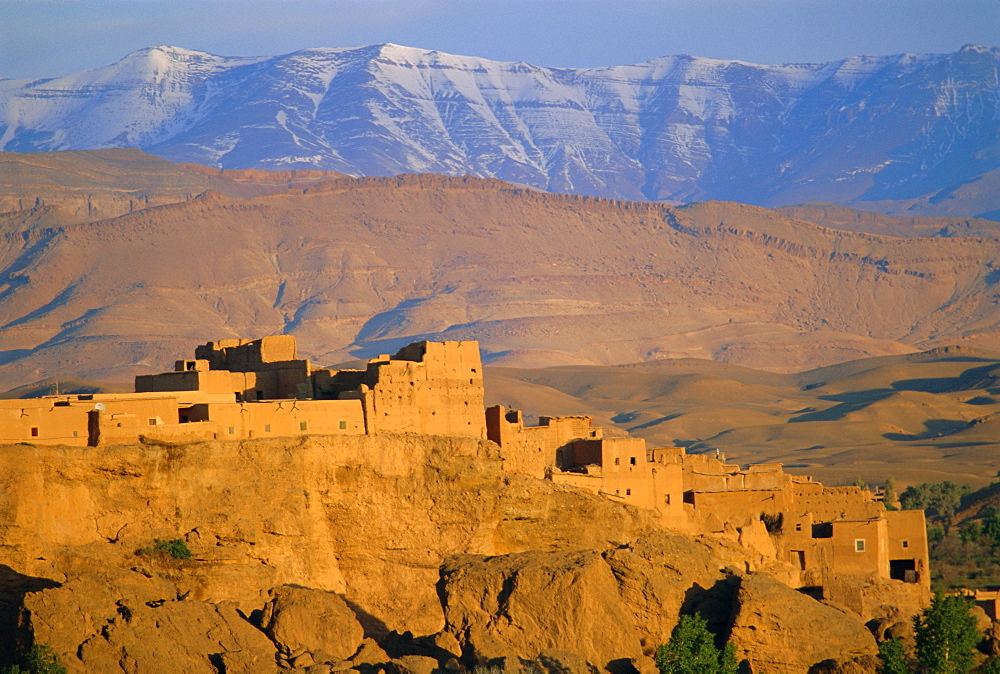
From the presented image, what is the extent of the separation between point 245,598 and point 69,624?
4.81 metres

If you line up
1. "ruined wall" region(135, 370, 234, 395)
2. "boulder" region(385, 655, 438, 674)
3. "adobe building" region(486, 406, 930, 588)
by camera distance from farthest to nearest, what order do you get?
1. "adobe building" region(486, 406, 930, 588)
2. "ruined wall" region(135, 370, 234, 395)
3. "boulder" region(385, 655, 438, 674)

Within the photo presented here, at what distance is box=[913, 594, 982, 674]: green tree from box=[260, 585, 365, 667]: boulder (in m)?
13.9

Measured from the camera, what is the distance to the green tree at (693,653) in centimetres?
4178

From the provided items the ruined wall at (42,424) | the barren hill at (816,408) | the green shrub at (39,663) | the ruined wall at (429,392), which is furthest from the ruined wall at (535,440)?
the barren hill at (816,408)

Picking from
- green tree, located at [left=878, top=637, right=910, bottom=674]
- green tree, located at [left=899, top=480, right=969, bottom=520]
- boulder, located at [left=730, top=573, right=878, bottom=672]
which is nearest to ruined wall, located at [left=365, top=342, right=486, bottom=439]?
boulder, located at [left=730, top=573, right=878, bottom=672]

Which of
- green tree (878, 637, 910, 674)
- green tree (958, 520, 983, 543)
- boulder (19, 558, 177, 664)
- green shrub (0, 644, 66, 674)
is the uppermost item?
boulder (19, 558, 177, 664)

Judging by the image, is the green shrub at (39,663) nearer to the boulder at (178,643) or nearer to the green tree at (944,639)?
the boulder at (178,643)

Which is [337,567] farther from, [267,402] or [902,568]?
[902,568]

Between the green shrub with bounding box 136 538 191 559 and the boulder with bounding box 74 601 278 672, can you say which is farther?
the green shrub with bounding box 136 538 191 559

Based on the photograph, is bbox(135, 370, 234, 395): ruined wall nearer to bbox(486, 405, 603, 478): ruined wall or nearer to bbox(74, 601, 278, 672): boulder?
bbox(486, 405, 603, 478): ruined wall

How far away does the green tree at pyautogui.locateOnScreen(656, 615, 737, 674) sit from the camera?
41.8m

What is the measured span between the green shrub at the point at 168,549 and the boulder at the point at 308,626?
226 cm

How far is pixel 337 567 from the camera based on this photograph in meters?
45.7

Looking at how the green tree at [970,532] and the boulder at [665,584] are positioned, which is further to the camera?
the green tree at [970,532]
